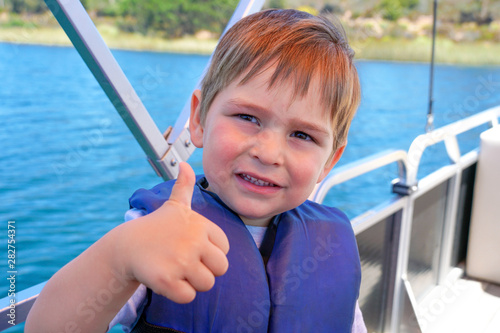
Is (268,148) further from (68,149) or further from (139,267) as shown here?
(68,149)

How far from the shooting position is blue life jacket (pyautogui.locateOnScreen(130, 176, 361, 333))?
0.82 metres

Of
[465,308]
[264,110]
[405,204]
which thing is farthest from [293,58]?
[465,308]

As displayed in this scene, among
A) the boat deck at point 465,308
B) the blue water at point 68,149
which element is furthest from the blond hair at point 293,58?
the blue water at point 68,149

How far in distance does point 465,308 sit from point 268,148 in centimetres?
217

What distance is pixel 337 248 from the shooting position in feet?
3.36

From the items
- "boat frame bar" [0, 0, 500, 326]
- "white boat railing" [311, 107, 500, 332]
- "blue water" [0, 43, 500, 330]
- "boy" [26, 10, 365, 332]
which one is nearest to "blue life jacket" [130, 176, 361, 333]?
"boy" [26, 10, 365, 332]

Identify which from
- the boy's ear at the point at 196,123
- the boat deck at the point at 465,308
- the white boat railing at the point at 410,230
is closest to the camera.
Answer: the boy's ear at the point at 196,123

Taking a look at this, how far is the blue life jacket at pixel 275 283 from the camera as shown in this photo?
824mm

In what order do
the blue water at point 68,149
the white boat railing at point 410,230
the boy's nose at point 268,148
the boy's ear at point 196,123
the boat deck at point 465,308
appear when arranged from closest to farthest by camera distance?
the boy's nose at point 268,148
the boy's ear at point 196,123
the white boat railing at point 410,230
the boat deck at point 465,308
the blue water at point 68,149

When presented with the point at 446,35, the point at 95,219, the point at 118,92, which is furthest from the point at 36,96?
the point at 446,35

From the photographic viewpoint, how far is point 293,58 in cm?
84

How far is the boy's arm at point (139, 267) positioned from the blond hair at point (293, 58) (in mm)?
301

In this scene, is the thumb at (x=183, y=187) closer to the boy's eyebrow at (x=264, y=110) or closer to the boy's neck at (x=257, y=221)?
the boy's eyebrow at (x=264, y=110)

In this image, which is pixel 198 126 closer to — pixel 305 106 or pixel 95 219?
pixel 305 106
